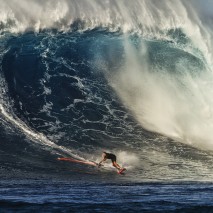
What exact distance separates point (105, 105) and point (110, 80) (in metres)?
2.35

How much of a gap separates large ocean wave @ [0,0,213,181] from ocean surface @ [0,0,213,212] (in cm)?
6

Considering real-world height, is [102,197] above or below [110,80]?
below

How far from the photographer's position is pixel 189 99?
2288 cm

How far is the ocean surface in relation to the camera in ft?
36.3

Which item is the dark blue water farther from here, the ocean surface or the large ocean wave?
the large ocean wave

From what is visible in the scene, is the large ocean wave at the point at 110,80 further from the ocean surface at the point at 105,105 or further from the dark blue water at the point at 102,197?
the dark blue water at the point at 102,197

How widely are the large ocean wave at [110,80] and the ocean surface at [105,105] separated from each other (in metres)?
0.06

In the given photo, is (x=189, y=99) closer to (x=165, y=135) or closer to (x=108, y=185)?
(x=165, y=135)

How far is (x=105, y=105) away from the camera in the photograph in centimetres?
2198

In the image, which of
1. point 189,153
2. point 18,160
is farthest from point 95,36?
point 18,160

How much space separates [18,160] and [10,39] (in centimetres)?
1311

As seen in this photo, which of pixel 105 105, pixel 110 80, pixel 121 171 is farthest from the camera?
pixel 110 80

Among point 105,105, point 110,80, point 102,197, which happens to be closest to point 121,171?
point 102,197

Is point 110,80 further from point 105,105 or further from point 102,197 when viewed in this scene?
point 102,197
